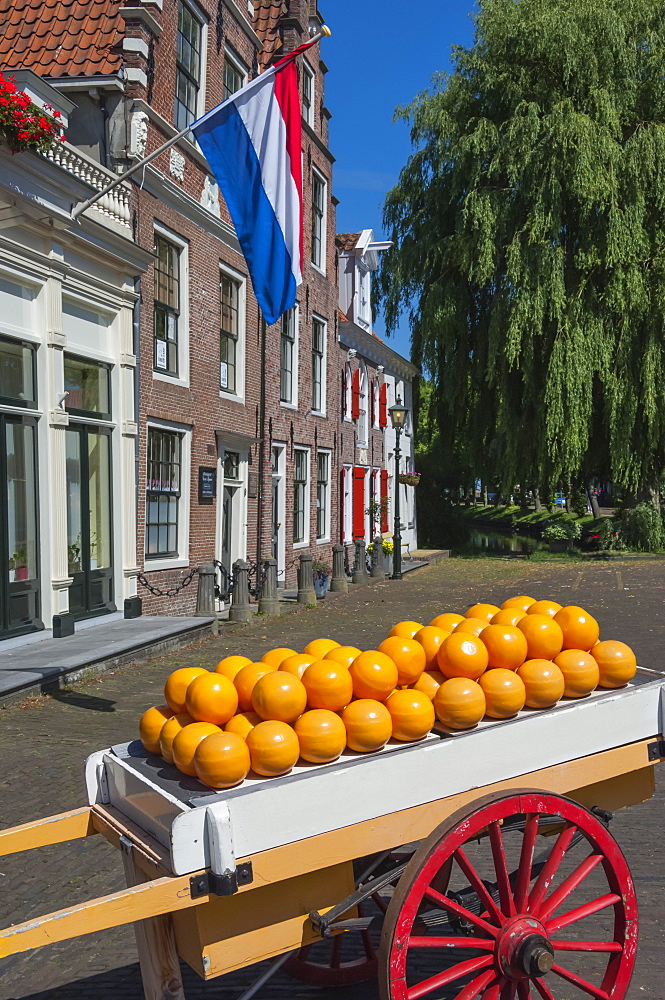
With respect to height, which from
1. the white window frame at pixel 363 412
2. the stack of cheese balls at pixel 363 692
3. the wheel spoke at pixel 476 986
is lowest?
the wheel spoke at pixel 476 986

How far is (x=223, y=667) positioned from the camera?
10.1ft

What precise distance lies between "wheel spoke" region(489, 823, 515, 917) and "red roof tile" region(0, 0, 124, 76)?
12882 mm

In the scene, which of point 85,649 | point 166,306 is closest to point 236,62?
point 166,306

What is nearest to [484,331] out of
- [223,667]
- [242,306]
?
[242,306]

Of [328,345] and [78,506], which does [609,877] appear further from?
[328,345]

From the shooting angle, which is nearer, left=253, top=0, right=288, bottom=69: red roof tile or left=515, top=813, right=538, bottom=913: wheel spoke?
left=515, top=813, right=538, bottom=913: wheel spoke

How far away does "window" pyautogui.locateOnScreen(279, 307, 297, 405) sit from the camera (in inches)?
757

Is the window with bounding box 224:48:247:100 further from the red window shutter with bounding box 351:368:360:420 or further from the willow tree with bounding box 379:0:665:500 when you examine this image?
the red window shutter with bounding box 351:368:360:420

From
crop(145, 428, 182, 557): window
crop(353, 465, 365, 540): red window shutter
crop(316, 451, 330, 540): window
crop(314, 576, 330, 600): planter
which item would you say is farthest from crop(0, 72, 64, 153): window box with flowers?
crop(353, 465, 365, 540): red window shutter

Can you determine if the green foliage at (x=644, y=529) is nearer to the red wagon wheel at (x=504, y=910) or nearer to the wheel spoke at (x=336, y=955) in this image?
the wheel spoke at (x=336, y=955)

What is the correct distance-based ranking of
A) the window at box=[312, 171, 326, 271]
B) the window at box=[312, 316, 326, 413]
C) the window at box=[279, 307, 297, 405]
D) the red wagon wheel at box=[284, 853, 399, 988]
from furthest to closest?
the window at box=[312, 316, 326, 413]
the window at box=[312, 171, 326, 271]
the window at box=[279, 307, 297, 405]
the red wagon wheel at box=[284, 853, 399, 988]

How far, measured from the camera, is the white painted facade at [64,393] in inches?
391

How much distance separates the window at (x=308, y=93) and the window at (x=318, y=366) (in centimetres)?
468

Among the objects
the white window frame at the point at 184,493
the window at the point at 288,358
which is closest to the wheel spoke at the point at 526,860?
the white window frame at the point at 184,493
